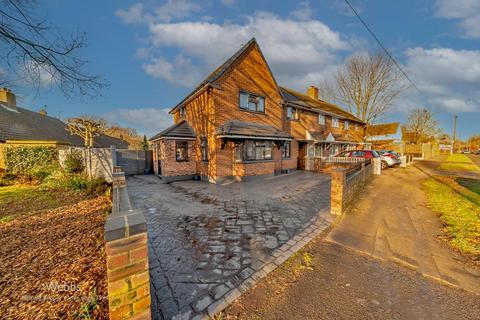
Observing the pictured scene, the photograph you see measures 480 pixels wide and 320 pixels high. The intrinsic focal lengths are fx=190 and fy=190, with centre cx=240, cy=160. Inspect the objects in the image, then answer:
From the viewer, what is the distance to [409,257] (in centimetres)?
353

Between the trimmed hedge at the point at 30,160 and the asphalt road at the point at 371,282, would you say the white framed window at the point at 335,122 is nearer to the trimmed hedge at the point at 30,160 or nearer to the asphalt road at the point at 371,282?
the asphalt road at the point at 371,282

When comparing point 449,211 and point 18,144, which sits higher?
point 18,144

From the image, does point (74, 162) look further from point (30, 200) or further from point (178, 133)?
point (178, 133)

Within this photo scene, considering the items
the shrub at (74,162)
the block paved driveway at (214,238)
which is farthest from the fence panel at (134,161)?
the block paved driveway at (214,238)

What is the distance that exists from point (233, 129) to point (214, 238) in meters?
7.21

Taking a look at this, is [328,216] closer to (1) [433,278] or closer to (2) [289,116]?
(1) [433,278]

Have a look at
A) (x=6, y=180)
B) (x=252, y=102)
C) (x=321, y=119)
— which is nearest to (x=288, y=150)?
(x=252, y=102)

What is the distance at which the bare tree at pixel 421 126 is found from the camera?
37.2 meters

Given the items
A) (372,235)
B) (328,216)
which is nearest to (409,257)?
(372,235)

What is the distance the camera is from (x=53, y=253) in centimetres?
333

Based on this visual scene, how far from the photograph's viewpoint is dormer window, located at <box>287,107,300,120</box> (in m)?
15.6

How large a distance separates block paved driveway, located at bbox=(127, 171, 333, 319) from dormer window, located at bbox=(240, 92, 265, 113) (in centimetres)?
647

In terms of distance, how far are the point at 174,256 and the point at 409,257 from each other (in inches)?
172

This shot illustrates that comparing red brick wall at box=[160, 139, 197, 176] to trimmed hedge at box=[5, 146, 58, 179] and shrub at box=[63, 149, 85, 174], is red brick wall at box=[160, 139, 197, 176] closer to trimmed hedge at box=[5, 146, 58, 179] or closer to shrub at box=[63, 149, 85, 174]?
shrub at box=[63, 149, 85, 174]
